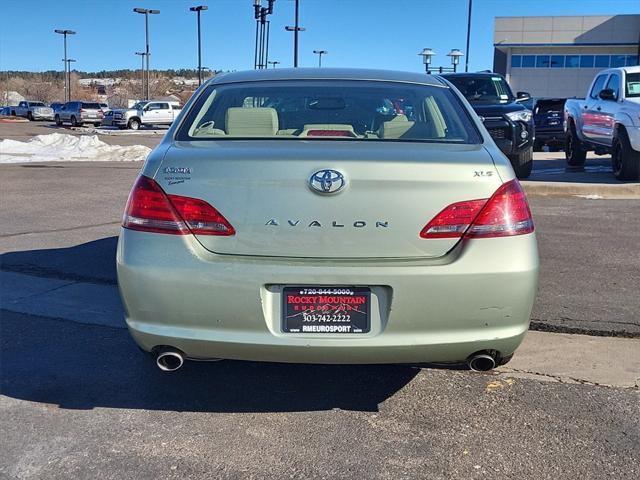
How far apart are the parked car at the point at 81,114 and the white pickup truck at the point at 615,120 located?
Result: 42425 millimetres

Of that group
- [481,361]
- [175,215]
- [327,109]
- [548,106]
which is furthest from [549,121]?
[175,215]

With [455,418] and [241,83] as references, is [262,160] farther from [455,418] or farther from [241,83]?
[455,418]

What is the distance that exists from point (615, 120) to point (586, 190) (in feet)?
5.34

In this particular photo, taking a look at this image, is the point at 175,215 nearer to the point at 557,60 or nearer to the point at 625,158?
the point at 625,158

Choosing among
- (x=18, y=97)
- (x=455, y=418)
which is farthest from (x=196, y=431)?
(x=18, y=97)

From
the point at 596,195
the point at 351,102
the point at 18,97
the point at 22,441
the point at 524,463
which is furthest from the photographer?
the point at 18,97

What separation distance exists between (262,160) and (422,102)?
1424 millimetres

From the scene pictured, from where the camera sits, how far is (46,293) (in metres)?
5.50

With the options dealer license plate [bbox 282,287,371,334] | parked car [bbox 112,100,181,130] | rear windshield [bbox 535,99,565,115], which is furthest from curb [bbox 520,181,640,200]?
parked car [bbox 112,100,181,130]

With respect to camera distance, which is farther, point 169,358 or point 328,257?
point 169,358

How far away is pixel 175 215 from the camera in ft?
10.1

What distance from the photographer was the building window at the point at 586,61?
48.0 m

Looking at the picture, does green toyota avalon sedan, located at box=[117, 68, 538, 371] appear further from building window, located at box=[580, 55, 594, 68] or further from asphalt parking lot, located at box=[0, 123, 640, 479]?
building window, located at box=[580, 55, 594, 68]

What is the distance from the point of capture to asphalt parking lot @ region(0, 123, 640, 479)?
2963 mm
